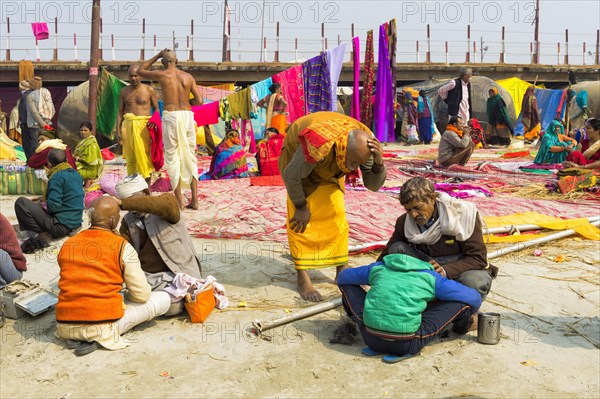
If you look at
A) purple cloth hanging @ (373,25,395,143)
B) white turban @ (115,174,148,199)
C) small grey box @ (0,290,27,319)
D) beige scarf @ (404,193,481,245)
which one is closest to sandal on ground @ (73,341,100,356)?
small grey box @ (0,290,27,319)

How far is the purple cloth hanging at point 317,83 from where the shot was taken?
12.3m

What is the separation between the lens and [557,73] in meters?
23.0

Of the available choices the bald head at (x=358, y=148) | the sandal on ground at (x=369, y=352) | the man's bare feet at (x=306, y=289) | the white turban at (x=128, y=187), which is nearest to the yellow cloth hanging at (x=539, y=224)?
the man's bare feet at (x=306, y=289)

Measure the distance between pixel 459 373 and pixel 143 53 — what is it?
69.4 ft

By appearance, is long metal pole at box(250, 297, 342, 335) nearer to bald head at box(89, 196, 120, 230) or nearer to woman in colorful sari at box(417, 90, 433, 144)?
bald head at box(89, 196, 120, 230)

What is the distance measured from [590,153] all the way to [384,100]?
23.5 feet

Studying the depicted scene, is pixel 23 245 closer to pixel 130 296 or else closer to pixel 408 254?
pixel 130 296

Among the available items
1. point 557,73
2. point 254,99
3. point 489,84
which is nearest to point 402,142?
point 489,84

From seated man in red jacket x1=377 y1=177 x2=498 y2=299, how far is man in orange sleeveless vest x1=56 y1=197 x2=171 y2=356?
168 cm

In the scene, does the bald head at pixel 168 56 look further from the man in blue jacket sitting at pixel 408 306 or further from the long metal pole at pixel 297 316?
the man in blue jacket sitting at pixel 408 306

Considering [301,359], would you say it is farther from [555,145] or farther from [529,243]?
[555,145]

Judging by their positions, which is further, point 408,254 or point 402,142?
point 402,142

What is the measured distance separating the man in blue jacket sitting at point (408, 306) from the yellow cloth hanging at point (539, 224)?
222 centimetres

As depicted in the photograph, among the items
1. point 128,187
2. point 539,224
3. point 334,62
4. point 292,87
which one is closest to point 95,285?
point 128,187
